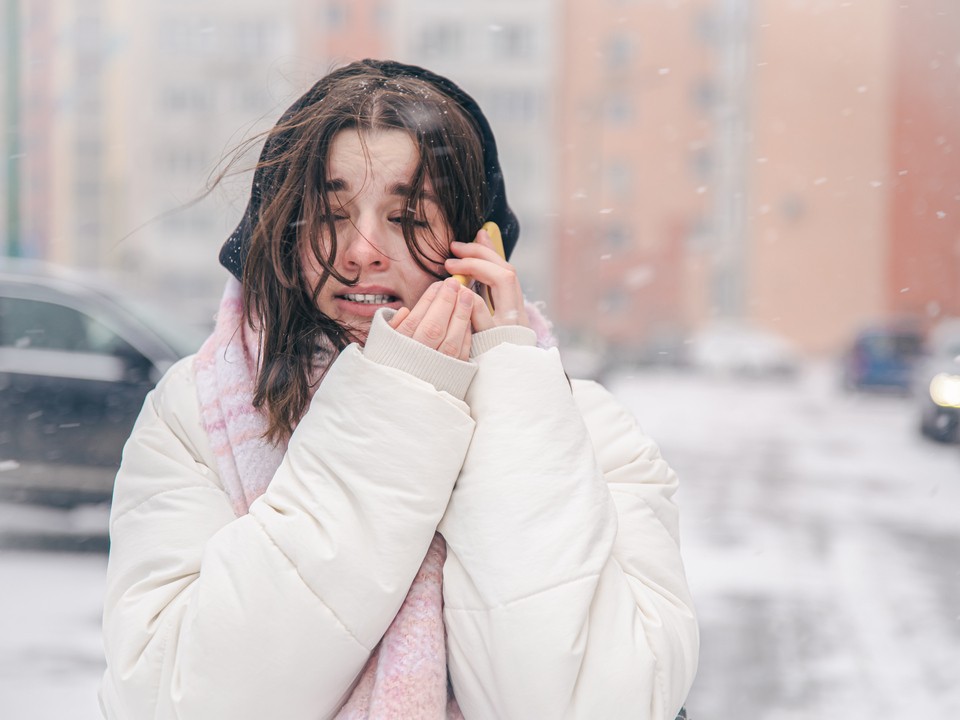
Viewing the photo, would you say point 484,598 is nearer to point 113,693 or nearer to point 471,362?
point 471,362

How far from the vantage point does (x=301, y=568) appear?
1.08 meters

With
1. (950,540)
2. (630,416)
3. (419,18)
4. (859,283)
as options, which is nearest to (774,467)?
(950,540)

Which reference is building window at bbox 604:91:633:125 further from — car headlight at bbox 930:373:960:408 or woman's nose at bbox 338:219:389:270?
woman's nose at bbox 338:219:389:270

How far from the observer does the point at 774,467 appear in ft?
30.5

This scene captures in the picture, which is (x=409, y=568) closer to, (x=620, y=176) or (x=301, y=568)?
(x=301, y=568)

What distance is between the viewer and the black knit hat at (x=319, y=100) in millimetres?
1364

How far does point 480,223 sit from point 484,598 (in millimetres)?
519

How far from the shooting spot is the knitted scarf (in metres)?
1.12

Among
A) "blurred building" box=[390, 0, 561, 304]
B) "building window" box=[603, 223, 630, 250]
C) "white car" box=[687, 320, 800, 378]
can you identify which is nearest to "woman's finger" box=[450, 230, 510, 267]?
"white car" box=[687, 320, 800, 378]

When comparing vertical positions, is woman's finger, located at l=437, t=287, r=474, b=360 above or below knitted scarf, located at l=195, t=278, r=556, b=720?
above

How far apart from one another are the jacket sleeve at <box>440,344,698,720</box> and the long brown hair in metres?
0.24

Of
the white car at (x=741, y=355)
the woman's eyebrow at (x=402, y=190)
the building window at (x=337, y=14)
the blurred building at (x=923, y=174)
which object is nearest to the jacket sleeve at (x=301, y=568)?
the woman's eyebrow at (x=402, y=190)

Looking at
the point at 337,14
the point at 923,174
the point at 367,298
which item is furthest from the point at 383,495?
the point at 337,14

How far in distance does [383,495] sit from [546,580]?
0.20 m
